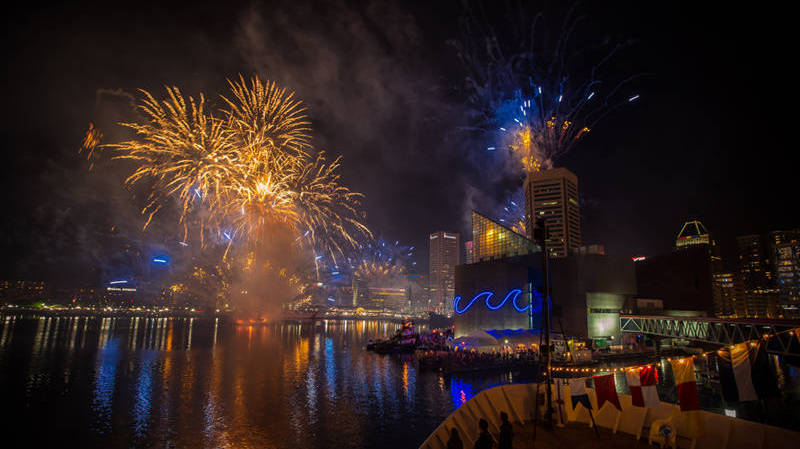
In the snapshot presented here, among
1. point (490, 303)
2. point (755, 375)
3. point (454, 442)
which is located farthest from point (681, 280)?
point (454, 442)

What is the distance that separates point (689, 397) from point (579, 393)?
346 cm

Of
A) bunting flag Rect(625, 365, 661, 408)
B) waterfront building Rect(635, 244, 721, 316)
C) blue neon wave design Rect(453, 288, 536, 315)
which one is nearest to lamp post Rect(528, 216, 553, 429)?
bunting flag Rect(625, 365, 661, 408)

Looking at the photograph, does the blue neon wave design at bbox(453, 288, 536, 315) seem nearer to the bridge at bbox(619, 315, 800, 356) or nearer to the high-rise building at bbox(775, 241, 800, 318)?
the bridge at bbox(619, 315, 800, 356)

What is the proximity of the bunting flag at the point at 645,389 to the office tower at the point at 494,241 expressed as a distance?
4944cm

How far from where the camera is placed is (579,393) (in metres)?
13.1

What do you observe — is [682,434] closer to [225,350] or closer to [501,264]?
[501,264]

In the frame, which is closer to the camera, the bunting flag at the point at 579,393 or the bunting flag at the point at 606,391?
the bunting flag at the point at 606,391

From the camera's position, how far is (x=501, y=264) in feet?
184

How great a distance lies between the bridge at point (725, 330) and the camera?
75.9ft

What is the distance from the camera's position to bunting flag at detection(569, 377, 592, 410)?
13.0 metres

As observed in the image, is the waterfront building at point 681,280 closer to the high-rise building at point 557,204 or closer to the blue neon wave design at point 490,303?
the blue neon wave design at point 490,303

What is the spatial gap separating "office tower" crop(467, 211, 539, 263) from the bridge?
17082mm

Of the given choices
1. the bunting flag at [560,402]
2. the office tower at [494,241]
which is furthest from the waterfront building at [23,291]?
the bunting flag at [560,402]

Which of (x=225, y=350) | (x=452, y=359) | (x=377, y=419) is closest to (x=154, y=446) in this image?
(x=377, y=419)
